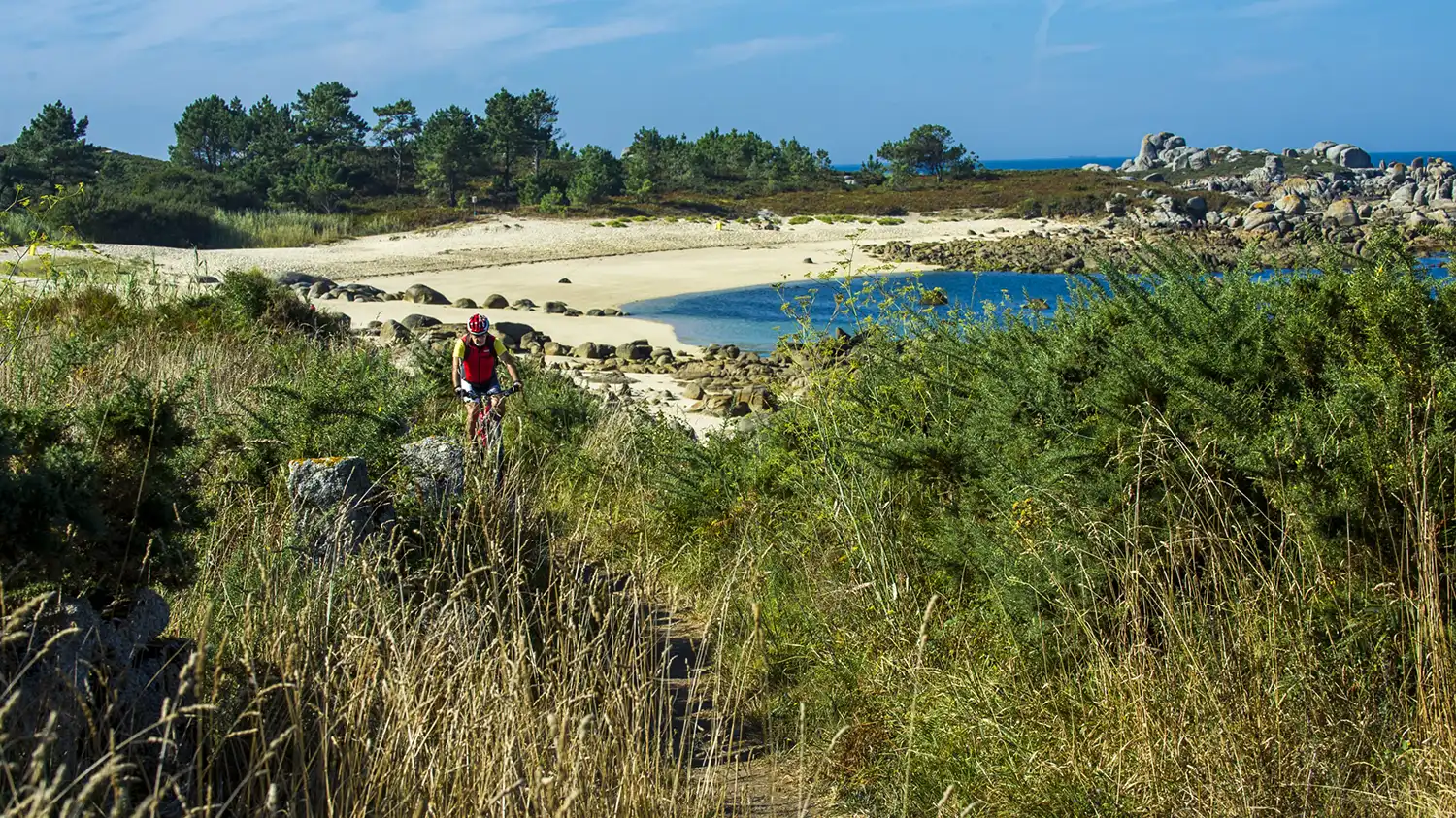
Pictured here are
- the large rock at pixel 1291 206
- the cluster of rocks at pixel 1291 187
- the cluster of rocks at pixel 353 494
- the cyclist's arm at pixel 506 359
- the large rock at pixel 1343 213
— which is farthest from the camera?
the large rock at pixel 1291 206

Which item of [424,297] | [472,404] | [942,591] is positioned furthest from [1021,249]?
[942,591]

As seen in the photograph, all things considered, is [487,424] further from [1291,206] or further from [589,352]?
[1291,206]

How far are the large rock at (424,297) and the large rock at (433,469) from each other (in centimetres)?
Answer: 2432

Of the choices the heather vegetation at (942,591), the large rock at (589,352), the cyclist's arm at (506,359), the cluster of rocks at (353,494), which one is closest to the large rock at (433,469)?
the cluster of rocks at (353,494)

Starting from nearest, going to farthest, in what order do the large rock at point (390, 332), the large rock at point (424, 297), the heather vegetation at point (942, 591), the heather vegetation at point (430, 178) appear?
the heather vegetation at point (942, 591) < the large rock at point (390, 332) < the large rock at point (424, 297) < the heather vegetation at point (430, 178)

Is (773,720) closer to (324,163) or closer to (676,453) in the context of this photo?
(676,453)

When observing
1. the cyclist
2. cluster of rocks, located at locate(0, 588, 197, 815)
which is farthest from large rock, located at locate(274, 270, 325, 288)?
cluster of rocks, located at locate(0, 588, 197, 815)

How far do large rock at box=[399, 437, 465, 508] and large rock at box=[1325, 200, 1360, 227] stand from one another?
2166 inches

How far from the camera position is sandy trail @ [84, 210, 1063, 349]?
28.2 metres

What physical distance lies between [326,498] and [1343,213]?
201ft

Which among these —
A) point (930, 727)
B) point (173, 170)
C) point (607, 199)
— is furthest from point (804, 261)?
point (930, 727)

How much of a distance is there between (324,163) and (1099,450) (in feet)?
180

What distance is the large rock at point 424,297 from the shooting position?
2991 cm

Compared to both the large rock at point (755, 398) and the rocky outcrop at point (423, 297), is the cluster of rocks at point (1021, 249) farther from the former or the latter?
the large rock at point (755, 398)
